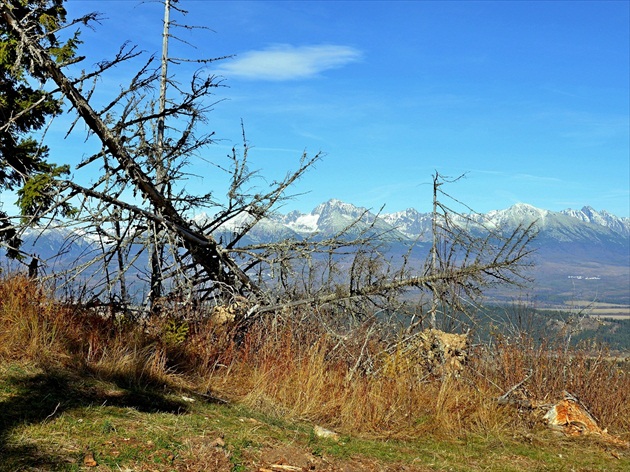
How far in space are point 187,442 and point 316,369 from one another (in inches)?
105

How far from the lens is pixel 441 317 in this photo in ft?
28.9

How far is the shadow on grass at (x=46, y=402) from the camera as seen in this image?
385cm

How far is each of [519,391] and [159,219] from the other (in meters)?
5.51

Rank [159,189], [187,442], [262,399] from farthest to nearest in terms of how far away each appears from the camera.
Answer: [159,189] → [262,399] → [187,442]

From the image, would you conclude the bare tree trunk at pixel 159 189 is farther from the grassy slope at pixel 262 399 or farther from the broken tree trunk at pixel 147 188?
the grassy slope at pixel 262 399

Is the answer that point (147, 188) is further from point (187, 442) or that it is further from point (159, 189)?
point (187, 442)

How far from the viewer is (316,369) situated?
691 centimetres

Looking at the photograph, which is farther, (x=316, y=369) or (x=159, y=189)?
(x=159, y=189)

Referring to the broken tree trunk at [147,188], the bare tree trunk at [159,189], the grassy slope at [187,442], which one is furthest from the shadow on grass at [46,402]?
the broken tree trunk at [147,188]

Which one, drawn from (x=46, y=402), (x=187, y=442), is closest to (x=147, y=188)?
(x=46, y=402)

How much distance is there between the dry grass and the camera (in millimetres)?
6305

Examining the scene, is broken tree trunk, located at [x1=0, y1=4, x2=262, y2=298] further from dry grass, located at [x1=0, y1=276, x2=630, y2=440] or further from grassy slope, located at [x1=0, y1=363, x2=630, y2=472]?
grassy slope, located at [x1=0, y1=363, x2=630, y2=472]

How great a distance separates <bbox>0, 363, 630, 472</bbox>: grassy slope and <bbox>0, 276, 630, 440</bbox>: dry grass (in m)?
0.31

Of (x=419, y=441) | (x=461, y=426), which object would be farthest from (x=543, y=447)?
(x=419, y=441)
